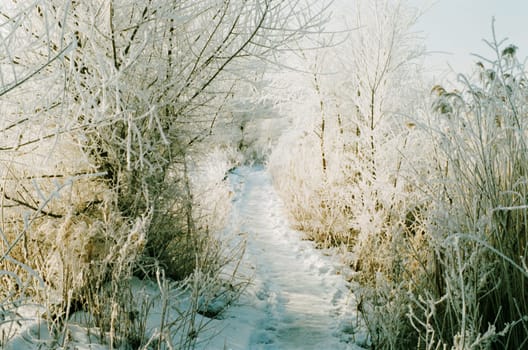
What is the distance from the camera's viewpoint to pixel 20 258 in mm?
2822

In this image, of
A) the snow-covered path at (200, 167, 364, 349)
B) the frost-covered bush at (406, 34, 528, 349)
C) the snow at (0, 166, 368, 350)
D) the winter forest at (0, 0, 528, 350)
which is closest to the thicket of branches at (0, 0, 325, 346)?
the winter forest at (0, 0, 528, 350)

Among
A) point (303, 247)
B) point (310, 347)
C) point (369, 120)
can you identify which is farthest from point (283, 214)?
point (310, 347)

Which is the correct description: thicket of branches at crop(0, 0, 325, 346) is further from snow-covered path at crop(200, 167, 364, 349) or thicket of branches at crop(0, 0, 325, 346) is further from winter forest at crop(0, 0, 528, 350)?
snow-covered path at crop(200, 167, 364, 349)

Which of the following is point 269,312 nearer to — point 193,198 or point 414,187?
point 193,198

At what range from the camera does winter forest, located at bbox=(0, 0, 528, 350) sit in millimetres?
2072

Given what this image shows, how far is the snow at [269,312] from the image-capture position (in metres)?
2.33

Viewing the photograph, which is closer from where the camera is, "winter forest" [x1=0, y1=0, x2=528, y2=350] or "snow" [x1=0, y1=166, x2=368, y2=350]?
"winter forest" [x1=0, y1=0, x2=528, y2=350]

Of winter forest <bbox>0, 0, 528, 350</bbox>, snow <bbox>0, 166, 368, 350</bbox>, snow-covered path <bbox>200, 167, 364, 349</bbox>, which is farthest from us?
snow-covered path <bbox>200, 167, 364, 349</bbox>

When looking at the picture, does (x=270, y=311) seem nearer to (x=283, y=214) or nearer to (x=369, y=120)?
(x=369, y=120)

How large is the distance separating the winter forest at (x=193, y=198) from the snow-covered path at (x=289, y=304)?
2 centimetres

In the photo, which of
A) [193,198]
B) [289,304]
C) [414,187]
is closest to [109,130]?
[193,198]

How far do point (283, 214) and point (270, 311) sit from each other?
461cm

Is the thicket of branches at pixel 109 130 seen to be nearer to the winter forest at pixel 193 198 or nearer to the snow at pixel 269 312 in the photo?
the winter forest at pixel 193 198

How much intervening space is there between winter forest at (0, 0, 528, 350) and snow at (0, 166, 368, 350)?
22 millimetres
